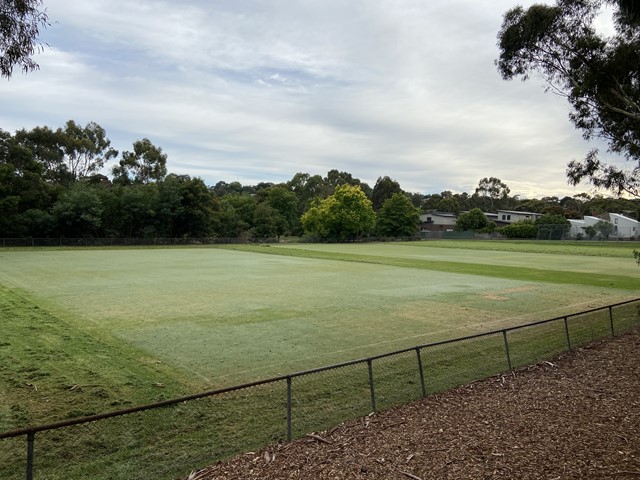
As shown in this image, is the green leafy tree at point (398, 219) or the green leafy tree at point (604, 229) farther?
the green leafy tree at point (398, 219)

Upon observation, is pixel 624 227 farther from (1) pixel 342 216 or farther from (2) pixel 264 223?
(2) pixel 264 223

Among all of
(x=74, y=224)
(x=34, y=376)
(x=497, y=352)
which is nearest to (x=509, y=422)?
(x=497, y=352)

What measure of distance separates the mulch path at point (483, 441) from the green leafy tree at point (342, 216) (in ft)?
275

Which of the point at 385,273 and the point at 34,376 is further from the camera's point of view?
the point at 385,273

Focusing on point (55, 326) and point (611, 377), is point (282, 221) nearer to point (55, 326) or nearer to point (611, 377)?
point (55, 326)

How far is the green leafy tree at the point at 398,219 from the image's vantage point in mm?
102062

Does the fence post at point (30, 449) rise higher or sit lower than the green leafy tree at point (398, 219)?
lower

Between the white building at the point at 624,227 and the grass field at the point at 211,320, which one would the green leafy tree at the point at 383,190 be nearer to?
Answer: the white building at the point at 624,227

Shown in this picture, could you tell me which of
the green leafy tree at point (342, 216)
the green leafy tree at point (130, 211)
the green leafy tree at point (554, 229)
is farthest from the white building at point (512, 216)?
the green leafy tree at point (130, 211)

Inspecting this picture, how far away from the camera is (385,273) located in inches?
1341

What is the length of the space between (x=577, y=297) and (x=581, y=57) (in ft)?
40.1

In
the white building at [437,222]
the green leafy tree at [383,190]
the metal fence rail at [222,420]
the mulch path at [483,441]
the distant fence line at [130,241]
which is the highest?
the green leafy tree at [383,190]

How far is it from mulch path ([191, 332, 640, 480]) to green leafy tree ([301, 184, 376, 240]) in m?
83.9

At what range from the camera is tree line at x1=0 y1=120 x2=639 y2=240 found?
203 feet
